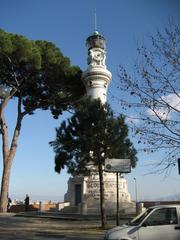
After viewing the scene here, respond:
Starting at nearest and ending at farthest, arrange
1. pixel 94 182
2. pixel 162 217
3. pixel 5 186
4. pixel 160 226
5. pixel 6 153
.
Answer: pixel 160 226, pixel 162 217, pixel 94 182, pixel 5 186, pixel 6 153

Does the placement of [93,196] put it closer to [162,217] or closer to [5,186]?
[5,186]

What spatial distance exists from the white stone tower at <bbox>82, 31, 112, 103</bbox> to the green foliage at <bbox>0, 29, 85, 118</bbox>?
141 centimetres

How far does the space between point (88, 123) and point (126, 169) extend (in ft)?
13.2

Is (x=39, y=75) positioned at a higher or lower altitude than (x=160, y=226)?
higher

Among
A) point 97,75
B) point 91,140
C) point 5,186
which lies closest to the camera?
point 91,140

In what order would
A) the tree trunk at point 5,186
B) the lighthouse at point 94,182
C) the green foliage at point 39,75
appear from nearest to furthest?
the lighthouse at point 94,182
the tree trunk at point 5,186
the green foliage at point 39,75

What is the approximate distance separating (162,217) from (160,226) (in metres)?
0.32

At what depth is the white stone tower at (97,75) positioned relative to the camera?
3641 cm

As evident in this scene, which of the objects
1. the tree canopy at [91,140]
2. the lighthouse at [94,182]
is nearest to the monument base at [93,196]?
the lighthouse at [94,182]

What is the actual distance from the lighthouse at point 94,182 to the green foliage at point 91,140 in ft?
16.6

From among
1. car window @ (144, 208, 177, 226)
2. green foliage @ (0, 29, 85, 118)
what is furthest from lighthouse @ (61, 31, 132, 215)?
car window @ (144, 208, 177, 226)

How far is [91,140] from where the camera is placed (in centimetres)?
2216

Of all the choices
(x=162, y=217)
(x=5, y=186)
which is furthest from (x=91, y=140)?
(x=5, y=186)

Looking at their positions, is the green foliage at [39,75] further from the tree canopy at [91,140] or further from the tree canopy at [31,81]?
the tree canopy at [91,140]
